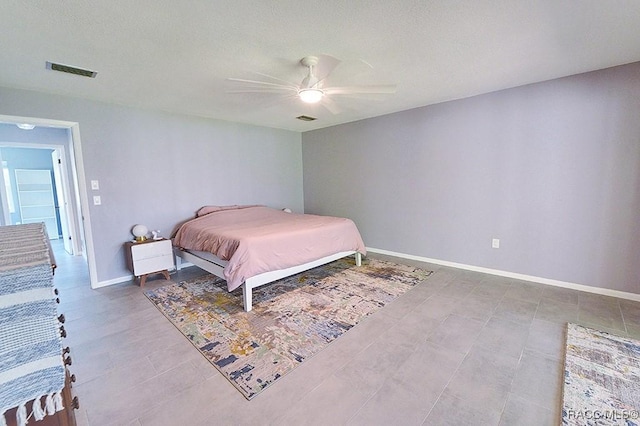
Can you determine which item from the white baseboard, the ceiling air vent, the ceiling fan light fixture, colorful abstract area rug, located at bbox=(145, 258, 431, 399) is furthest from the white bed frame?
the ceiling air vent

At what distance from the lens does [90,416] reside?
5.09 ft

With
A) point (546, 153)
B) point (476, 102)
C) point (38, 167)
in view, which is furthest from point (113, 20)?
point (38, 167)

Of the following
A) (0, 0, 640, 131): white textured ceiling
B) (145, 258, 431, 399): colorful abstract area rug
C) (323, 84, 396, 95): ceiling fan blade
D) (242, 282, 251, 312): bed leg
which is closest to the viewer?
(0, 0, 640, 131): white textured ceiling

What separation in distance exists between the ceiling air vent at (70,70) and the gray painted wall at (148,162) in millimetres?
933

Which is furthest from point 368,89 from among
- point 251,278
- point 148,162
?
point 148,162

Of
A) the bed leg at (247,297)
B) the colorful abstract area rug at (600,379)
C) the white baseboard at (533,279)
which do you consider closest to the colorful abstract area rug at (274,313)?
the bed leg at (247,297)

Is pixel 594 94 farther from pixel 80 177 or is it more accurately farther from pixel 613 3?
pixel 80 177

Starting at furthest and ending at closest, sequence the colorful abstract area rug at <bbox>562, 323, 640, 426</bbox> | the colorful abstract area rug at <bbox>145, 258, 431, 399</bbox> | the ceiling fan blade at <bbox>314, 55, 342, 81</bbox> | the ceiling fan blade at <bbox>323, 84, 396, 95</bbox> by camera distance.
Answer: the ceiling fan blade at <bbox>323, 84, 396, 95</bbox>, the ceiling fan blade at <bbox>314, 55, 342, 81</bbox>, the colorful abstract area rug at <bbox>145, 258, 431, 399</bbox>, the colorful abstract area rug at <bbox>562, 323, 640, 426</bbox>

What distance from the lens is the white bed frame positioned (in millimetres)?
2762

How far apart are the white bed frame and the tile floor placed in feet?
2.21

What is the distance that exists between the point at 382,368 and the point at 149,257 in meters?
3.15

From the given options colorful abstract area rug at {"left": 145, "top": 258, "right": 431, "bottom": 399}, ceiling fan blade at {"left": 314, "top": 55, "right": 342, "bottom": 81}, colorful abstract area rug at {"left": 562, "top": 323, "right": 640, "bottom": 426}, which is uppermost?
ceiling fan blade at {"left": 314, "top": 55, "right": 342, "bottom": 81}

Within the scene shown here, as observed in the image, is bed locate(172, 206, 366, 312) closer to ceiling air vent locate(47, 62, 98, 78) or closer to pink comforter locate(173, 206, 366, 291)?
pink comforter locate(173, 206, 366, 291)

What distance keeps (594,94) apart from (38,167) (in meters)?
10.3
